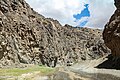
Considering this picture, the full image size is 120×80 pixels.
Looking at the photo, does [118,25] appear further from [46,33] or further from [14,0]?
[46,33]

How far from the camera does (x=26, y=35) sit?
103m

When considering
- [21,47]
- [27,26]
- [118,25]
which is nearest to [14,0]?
[27,26]

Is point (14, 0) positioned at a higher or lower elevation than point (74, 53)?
higher

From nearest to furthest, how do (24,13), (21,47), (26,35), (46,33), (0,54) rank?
(0,54) < (21,47) < (26,35) < (24,13) < (46,33)

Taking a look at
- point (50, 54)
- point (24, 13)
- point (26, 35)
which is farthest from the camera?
point (50, 54)

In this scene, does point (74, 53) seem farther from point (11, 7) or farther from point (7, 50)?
point (7, 50)

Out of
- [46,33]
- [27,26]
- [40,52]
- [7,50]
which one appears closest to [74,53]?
[46,33]

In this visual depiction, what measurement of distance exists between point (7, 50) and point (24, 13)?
45053mm

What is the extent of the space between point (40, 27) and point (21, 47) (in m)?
47.8

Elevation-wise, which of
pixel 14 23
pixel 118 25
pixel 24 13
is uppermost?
pixel 24 13

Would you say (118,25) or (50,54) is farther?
(50,54)

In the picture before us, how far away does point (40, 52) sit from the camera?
116 meters

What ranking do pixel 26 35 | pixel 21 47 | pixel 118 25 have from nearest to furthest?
pixel 118 25 → pixel 21 47 → pixel 26 35

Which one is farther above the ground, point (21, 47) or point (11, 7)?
point (11, 7)
